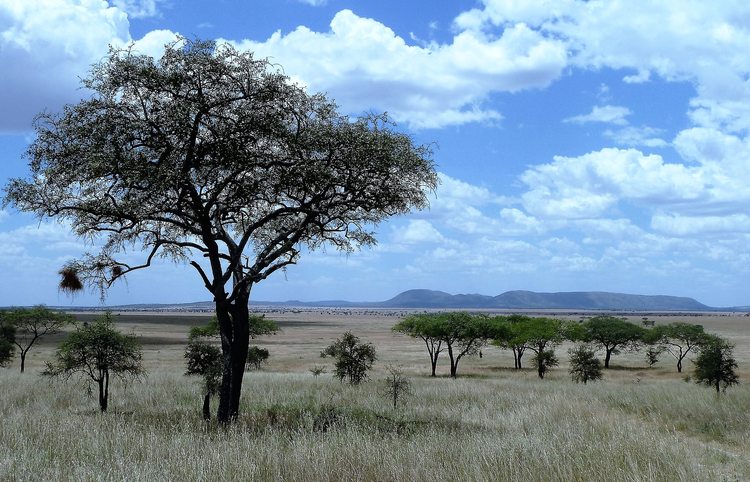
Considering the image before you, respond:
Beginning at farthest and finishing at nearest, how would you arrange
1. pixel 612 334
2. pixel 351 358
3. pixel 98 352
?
pixel 612 334, pixel 351 358, pixel 98 352

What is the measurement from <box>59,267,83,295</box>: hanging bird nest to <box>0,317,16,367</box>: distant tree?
137 feet

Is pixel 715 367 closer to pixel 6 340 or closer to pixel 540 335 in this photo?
pixel 540 335

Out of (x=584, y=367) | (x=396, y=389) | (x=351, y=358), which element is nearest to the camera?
(x=396, y=389)

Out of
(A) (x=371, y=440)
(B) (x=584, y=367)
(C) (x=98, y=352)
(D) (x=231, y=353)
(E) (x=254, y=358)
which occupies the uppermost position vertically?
(D) (x=231, y=353)

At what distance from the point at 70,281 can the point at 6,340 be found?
147ft

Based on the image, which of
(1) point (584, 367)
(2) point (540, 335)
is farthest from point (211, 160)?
(2) point (540, 335)

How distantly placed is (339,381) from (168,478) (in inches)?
1208

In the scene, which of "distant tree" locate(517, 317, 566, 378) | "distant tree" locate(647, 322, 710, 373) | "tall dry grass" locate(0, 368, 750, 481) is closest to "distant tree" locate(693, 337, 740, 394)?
"tall dry grass" locate(0, 368, 750, 481)

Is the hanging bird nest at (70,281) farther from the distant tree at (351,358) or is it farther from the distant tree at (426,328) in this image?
the distant tree at (426,328)

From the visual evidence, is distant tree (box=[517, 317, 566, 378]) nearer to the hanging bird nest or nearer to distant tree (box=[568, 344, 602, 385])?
distant tree (box=[568, 344, 602, 385])

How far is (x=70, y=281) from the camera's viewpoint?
669 inches

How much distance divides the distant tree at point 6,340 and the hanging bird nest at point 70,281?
41710 mm

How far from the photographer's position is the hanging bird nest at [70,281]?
16891 millimetres

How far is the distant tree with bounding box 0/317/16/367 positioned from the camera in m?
51.3
